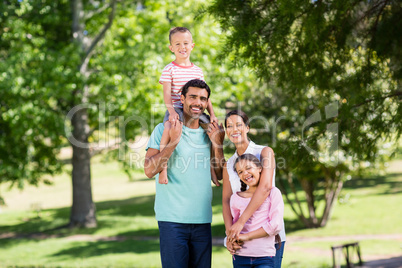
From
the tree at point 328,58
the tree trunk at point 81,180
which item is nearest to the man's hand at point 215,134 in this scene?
the tree at point 328,58

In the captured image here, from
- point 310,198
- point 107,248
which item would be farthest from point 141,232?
point 310,198

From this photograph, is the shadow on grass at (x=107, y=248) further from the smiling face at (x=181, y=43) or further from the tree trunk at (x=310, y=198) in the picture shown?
the smiling face at (x=181, y=43)

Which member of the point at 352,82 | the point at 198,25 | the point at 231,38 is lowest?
the point at 352,82

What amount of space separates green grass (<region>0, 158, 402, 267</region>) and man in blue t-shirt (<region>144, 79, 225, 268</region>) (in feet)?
23.9

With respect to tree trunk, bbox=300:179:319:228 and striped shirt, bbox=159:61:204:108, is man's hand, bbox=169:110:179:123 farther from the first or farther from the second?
tree trunk, bbox=300:179:319:228

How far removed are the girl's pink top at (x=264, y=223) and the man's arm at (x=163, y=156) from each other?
552 mm

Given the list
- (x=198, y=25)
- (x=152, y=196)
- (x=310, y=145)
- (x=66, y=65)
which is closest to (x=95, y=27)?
(x=66, y=65)

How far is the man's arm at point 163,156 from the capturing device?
3.06 metres

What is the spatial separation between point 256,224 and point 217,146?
1.89ft

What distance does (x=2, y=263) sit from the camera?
39.6ft

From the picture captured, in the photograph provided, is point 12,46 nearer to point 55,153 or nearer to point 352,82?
point 55,153

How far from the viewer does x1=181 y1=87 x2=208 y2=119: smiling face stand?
317cm

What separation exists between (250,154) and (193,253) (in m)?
0.76

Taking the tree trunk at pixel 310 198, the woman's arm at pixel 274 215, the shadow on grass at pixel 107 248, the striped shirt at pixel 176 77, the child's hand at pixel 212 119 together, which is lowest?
the shadow on grass at pixel 107 248
